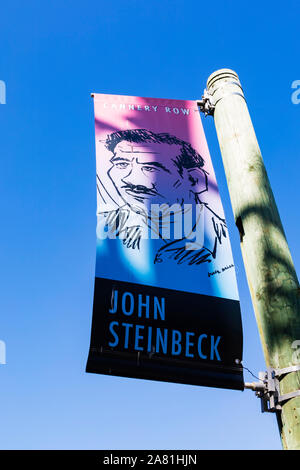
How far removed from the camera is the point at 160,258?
380 cm

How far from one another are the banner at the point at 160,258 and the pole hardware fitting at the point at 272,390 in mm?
318

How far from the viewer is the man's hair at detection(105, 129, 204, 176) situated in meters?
4.45

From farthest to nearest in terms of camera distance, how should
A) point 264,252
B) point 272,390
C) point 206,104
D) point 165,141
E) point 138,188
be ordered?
point 206,104
point 165,141
point 138,188
point 264,252
point 272,390

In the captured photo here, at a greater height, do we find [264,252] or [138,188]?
[138,188]

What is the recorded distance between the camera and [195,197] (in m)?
4.31

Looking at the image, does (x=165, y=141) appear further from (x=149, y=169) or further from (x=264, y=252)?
(x=264, y=252)

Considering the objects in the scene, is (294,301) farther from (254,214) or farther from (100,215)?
(100,215)

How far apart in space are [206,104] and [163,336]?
2487mm

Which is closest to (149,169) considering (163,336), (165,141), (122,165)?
(122,165)

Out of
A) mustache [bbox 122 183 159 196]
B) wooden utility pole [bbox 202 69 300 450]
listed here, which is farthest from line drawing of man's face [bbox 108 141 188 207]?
wooden utility pole [bbox 202 69 300 450]

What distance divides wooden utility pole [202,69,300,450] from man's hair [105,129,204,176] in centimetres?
36

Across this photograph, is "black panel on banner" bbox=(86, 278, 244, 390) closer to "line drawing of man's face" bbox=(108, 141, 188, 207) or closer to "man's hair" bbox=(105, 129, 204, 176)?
"line drawing of man's face" bbox=(108, 141, 188, 207)

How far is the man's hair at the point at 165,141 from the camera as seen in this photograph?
4.45 metres
